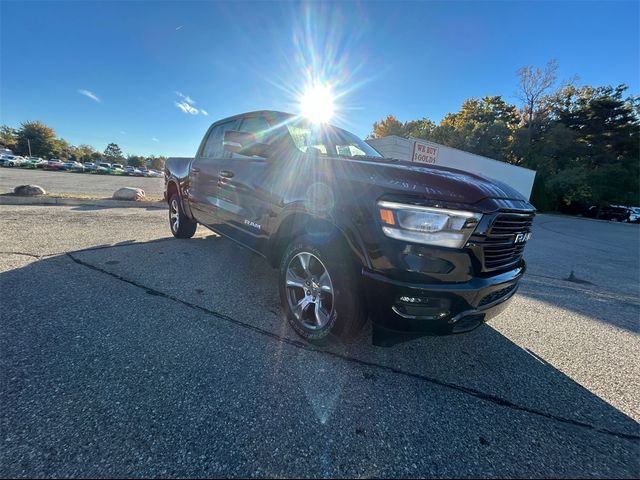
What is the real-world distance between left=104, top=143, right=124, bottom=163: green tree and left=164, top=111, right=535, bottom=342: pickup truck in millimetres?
112561

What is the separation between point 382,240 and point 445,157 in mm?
17833

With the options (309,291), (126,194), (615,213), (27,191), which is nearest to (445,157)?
(126,194)

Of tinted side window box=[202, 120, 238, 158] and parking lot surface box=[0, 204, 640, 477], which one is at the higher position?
tinted side window box=[202, 120, 238, 158]

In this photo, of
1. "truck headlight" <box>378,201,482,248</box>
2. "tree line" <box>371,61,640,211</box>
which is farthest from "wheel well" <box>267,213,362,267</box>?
"tree line" <box>371,61,640,211</box>

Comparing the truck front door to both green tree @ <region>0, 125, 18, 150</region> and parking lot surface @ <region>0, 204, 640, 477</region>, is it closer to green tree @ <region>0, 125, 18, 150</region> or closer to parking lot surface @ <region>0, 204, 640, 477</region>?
parking lot surface @ <region>0, 204, 640, 477</region>

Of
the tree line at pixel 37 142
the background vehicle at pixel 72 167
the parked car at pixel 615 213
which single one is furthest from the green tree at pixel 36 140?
the parked car at pixel 615 213

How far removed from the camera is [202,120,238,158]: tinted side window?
4.05 m

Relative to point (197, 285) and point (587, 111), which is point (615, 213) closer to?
point (587, 111)

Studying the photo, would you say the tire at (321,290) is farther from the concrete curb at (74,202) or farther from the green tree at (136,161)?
the green tree at (136,161)

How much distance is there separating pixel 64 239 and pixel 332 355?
16.1 ft

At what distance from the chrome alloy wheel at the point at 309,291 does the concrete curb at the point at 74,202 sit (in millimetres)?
8618

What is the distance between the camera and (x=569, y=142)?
3422 cm

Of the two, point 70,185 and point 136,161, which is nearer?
point 70,185

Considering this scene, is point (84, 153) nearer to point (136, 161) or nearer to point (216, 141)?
point (136, 161)
